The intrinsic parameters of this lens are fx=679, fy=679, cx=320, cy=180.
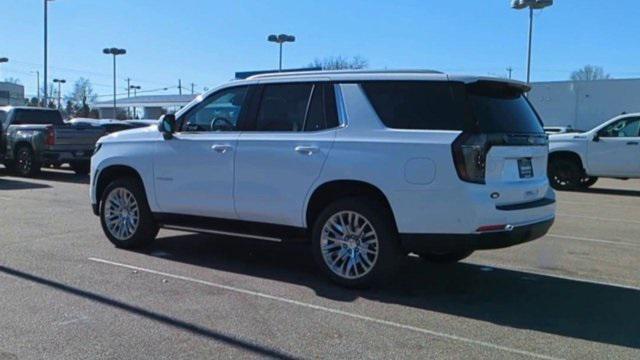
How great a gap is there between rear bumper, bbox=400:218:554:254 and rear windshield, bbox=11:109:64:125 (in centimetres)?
1657

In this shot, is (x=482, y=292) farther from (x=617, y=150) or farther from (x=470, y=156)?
(x=617, y=150)

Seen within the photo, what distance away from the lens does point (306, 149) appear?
6508 mm

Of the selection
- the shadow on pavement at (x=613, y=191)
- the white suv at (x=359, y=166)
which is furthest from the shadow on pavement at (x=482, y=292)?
the shadow on pavement at (x=613, y=191)

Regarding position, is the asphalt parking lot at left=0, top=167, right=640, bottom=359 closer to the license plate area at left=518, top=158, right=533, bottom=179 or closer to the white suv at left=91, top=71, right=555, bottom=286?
the white suv at left=91, top=71, right=555, bottom=286

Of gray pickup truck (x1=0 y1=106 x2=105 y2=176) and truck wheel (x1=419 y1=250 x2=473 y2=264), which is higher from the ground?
gray pickup truck (x1=0 y1=106 x2=105 y2=176)

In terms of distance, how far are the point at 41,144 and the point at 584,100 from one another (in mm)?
46582

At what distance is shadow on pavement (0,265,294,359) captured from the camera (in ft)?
15.4

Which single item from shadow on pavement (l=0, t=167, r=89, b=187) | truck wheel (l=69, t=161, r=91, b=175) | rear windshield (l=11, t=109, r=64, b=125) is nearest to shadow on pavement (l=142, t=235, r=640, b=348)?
shadow on pavement (l=0, t=167, r=89, b=187)

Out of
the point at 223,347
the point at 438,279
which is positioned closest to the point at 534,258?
the point at 438,279

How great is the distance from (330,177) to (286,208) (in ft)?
2.06

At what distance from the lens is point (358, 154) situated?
6.19m

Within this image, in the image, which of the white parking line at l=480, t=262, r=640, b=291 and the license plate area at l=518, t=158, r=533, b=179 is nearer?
the license plate area at l=518, t=158, r=533, b=179

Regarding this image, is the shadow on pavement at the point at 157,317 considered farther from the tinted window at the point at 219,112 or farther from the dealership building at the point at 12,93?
the dealership building at the point at 12,93

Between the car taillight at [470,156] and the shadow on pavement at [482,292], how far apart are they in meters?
1.16
